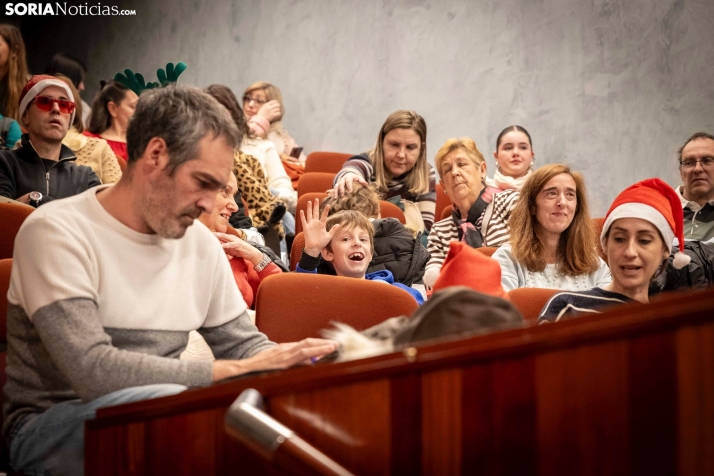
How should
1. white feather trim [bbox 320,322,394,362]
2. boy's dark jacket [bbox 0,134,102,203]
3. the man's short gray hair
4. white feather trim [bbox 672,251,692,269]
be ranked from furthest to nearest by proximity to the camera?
boy's dark jacket [bbox 0,134,102,203]
white feather trim [bbox 672,251,692,269]
the man's short gray hair
white feather trim [bbox 320,322,394,362]

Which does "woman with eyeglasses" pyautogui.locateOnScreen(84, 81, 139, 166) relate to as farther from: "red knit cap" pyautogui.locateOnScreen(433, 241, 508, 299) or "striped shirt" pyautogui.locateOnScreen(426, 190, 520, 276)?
"red knit cap" pyautogui.locateOnScreen(433, 241, 508, 299)

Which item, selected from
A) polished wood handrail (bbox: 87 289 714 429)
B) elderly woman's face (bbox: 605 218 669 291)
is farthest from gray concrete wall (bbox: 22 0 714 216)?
polished wood handrail (bbox: 87 289 714 429)

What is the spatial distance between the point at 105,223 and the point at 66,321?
0.22m

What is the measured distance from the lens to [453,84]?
4758 mm

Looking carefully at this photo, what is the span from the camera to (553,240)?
2598mm

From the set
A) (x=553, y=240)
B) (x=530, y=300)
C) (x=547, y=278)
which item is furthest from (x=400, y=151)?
(x=530, y=300)

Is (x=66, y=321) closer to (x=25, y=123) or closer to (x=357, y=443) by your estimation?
(x=357, y=443)

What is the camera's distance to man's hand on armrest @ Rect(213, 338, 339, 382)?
1213 millimetres

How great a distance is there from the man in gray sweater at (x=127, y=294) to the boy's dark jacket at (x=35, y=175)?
67.1 inches

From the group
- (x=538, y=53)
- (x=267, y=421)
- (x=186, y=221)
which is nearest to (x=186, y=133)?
(x=186, y=221)

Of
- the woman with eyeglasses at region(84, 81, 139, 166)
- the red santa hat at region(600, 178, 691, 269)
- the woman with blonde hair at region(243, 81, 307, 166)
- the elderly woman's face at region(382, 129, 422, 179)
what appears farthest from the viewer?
the woman with blonde hair at region(243, 81, 307, 166)

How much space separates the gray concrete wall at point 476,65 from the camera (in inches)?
162

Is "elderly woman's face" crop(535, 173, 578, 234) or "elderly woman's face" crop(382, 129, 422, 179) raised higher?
"elderly woman's face" crop(382, 129, 422, 179)

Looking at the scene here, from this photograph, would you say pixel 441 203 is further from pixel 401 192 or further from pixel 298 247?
pixel 298 247
